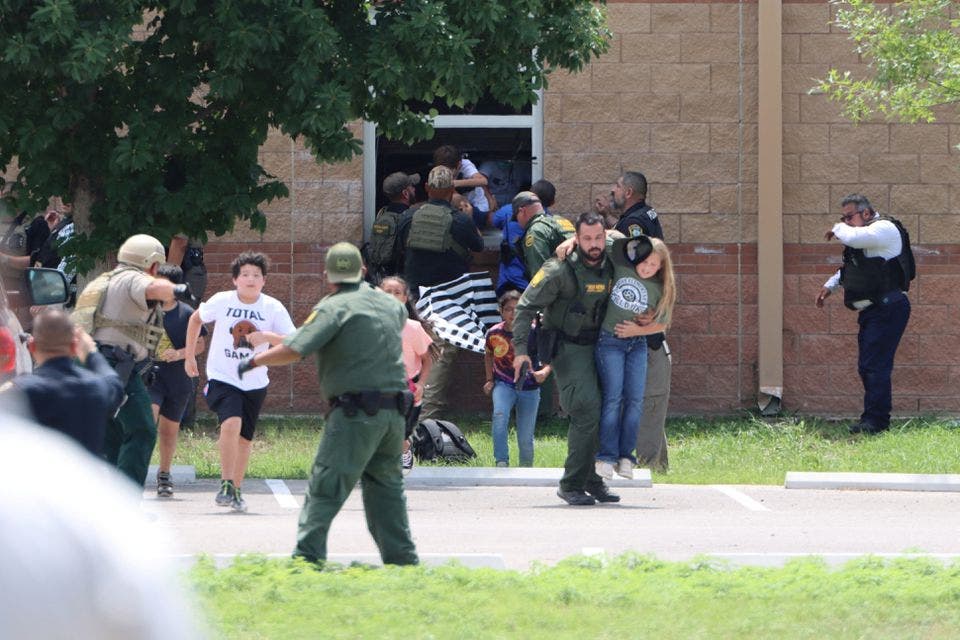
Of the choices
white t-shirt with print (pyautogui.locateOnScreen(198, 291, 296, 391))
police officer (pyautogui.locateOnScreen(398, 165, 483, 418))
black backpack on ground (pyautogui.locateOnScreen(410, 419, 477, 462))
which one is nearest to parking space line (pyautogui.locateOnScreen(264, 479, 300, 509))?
white t-shirt with print (pyautogui.locateOnScreen(198, 291, 296, 391))

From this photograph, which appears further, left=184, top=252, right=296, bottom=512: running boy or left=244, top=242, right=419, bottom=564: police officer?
left=184, top=252, right=296, bottom=512: running boy

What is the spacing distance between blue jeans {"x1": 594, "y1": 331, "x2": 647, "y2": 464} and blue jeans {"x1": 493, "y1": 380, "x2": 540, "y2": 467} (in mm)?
1550

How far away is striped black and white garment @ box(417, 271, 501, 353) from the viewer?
50.0ft

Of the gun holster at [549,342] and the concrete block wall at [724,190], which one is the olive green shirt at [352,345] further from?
the concrete block wall at [724,190]

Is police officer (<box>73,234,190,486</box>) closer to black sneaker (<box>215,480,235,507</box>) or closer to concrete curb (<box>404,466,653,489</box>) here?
black sneaker (<box>215,480,235,507</box>)

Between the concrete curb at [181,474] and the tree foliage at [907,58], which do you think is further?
the tree foliage at [907,58]

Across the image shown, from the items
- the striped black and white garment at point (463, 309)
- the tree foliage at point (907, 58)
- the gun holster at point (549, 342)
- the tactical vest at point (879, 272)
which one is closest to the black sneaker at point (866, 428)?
the tactical vest at point (879, 272)

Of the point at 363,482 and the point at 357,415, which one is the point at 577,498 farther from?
the point at 357,415

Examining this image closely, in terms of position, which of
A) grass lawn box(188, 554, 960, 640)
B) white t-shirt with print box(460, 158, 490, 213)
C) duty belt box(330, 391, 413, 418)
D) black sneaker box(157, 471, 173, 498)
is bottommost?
black sneaker box(157, 471, 173, 498)

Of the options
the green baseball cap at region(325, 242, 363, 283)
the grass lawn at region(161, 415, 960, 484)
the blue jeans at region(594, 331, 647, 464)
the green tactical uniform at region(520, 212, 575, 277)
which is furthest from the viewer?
the green tactical uniform at region(520, 212, 575, 277)

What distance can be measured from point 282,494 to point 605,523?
8.22 ft

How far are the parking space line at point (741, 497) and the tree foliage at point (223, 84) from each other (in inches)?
132

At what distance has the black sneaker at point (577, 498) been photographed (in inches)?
447

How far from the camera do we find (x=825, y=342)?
16609mm
